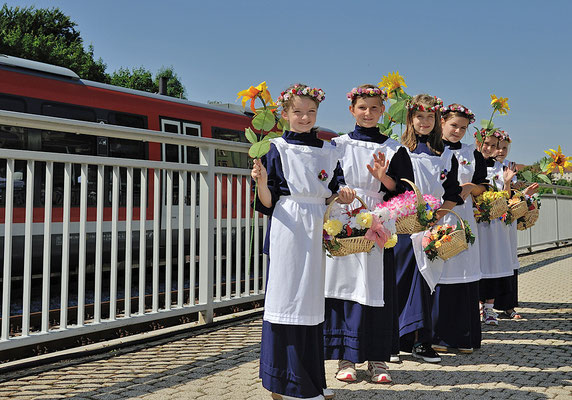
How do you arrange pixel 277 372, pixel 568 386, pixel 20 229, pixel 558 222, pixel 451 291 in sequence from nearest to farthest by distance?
pixel 277 372, pixel 568 386, pixel 451 291, pixel 20 229, pixel 558 222

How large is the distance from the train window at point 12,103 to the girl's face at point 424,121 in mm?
6142

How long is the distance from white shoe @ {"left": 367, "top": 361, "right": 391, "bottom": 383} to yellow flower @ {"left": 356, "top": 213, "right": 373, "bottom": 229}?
1070mm

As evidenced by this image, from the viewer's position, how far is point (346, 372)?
375 cm

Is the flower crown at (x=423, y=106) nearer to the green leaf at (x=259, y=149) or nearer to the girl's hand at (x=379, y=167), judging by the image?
the girl's hand at (x=379, y=167)

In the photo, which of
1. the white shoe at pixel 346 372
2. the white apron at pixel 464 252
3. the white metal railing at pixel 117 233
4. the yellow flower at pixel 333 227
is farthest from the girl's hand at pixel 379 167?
the white shoe at pixel 346 372

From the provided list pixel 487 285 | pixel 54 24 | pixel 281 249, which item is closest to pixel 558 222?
pixel 487 285

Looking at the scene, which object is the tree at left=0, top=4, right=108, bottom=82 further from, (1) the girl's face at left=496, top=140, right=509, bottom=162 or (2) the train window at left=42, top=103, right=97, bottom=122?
(1) the girl's face at left=496, top=140, right=509, bottom=162

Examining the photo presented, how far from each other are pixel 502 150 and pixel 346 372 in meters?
3.56

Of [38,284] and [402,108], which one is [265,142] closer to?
[402,108]

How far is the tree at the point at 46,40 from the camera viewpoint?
3056cm

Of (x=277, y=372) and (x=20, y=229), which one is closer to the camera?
(x=277, y=372)

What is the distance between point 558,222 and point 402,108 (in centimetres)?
1166

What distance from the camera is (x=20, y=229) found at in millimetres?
7559

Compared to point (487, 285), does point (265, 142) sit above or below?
above
